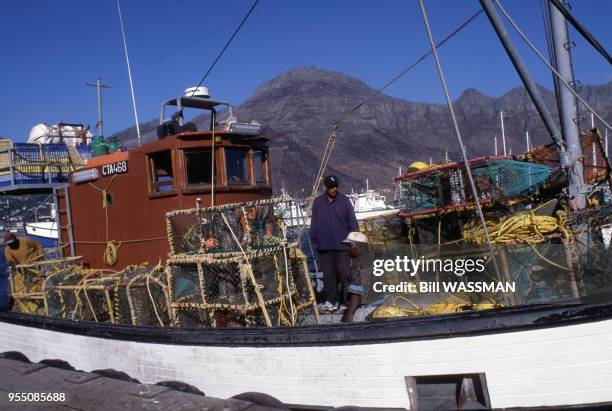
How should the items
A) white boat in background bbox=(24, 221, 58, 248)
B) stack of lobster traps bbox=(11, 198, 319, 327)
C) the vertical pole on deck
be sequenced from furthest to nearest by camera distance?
white boat in background bbox=(24, 221, 58, 248)
the vertical pole on deck
stack of lobster traps bbox=(11, 198, 319, 327)

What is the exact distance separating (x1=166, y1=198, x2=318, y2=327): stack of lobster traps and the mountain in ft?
256

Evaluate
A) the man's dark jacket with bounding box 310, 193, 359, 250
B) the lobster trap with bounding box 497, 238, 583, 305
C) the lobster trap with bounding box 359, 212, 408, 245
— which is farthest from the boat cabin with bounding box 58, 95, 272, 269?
the lobster trap with bounding box 497, 238, 583, 305

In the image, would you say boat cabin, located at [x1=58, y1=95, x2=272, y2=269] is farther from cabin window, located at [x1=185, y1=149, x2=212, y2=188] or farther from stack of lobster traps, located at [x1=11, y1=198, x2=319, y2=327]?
stack of lobster traps, located at [x1=11, y1=198, x2=319, y2=327]

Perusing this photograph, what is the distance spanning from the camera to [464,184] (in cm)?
731

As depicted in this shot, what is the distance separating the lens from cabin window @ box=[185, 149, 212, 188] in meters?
6.48

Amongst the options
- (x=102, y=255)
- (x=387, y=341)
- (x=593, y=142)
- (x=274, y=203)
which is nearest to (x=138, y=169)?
(x=102, y=255)

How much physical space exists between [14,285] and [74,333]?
268cm

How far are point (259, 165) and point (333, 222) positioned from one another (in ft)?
6.15

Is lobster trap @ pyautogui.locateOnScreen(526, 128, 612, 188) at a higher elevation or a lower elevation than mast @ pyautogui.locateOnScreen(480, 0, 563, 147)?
lower

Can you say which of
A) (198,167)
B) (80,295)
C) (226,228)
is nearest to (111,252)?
(80,295)

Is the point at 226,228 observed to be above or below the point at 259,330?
above

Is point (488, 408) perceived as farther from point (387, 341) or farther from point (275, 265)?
point (275, 265)

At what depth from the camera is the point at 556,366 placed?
3.70 metres

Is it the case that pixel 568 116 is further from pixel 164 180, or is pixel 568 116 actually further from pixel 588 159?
pixel 164 180
